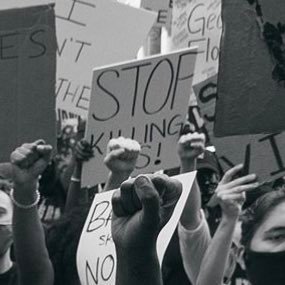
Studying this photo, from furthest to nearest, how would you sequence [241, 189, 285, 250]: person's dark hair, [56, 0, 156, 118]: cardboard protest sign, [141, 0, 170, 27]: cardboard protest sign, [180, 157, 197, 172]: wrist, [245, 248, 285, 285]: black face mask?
[141, 0, 170, 27]: cardboard protest sign < [56, 0, 156, 118]: cardboard protest sign < [180, 157, 197, 172]: wrist < [241, 189, 285, 250]: person's dark hair < [245, 248, 285, 285]: black face mask

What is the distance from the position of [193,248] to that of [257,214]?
1.29ft

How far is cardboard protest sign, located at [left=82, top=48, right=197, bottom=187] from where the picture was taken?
493 cm

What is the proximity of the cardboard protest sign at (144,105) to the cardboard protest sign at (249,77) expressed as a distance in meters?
0.98

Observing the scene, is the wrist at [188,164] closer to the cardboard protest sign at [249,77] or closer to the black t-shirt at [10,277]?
the cardboard protest sign at [249,77]

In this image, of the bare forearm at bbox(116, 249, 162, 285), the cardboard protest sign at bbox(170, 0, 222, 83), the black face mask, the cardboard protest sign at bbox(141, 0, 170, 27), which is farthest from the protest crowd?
the cardboard protest sign at bbox(141, 0, 170, 27)

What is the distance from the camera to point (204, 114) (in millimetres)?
4594

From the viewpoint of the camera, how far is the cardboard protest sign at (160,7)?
21.3 feet

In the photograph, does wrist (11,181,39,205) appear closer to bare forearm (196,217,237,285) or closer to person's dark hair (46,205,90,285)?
person's dark hair (46,205,90,285)

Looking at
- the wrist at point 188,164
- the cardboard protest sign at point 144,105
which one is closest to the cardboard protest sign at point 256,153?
the wrist at point 188,164

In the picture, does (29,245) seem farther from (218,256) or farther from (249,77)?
(249,77)

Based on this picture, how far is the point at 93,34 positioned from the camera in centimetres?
579

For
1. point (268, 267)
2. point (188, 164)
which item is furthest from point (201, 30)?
point (268, 267)

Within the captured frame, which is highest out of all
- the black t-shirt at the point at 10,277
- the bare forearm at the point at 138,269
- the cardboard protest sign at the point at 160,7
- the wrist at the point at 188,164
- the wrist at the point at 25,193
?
the cardboard protest sign at the point at 160,7

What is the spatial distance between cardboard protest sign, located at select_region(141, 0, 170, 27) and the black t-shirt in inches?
98.4
